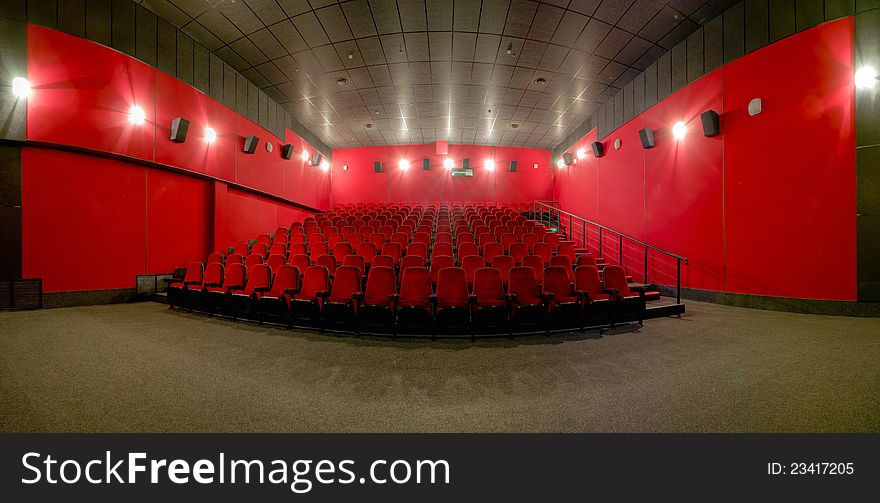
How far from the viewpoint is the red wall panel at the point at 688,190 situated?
220 inches

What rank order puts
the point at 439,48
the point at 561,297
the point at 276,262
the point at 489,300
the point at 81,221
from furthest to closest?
the point at 439,48
the point at 81,221
the point at 276,262
the point at 561,297
the point at 489,300

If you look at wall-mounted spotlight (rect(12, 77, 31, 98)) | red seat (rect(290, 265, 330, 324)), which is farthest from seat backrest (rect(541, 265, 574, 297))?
wall-mounted spotlight (rect(12, 77, 31, 98))

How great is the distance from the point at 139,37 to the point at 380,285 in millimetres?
6603

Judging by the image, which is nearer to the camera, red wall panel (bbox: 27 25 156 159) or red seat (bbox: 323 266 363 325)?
red seat (bbox: 323 266 363 325)

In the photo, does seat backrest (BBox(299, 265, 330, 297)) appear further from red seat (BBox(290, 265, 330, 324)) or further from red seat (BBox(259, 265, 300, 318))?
red seat (BBox(259, 265, 300, 318))

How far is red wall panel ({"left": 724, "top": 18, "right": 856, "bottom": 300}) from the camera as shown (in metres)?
4.29

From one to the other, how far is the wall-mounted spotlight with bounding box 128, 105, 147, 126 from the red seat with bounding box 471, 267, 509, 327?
6.68m

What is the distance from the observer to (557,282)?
3930 mm

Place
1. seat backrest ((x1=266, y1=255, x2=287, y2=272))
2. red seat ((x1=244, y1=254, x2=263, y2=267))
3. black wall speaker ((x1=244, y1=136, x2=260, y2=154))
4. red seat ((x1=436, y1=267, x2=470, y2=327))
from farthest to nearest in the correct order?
black wall speaker ((x1=244, y1=136, x2=260, y2=154)) < red seat ((x1=244, y1=254, x2=263, y2=267)) < seat backrest ((x1=266, y1=255, x2=287, y2=272)) < red seat ((x1=436, y1=267, x2=470, y2=327))

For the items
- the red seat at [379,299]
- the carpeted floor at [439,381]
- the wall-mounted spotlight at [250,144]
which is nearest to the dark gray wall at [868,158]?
the carpeted floor at [439,381]

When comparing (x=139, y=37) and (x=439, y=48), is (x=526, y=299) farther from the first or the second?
(x=139, y=37)

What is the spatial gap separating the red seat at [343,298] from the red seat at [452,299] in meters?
0.93

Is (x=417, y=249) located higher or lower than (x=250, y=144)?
lower

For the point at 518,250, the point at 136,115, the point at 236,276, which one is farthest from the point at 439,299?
the point at 136,115
